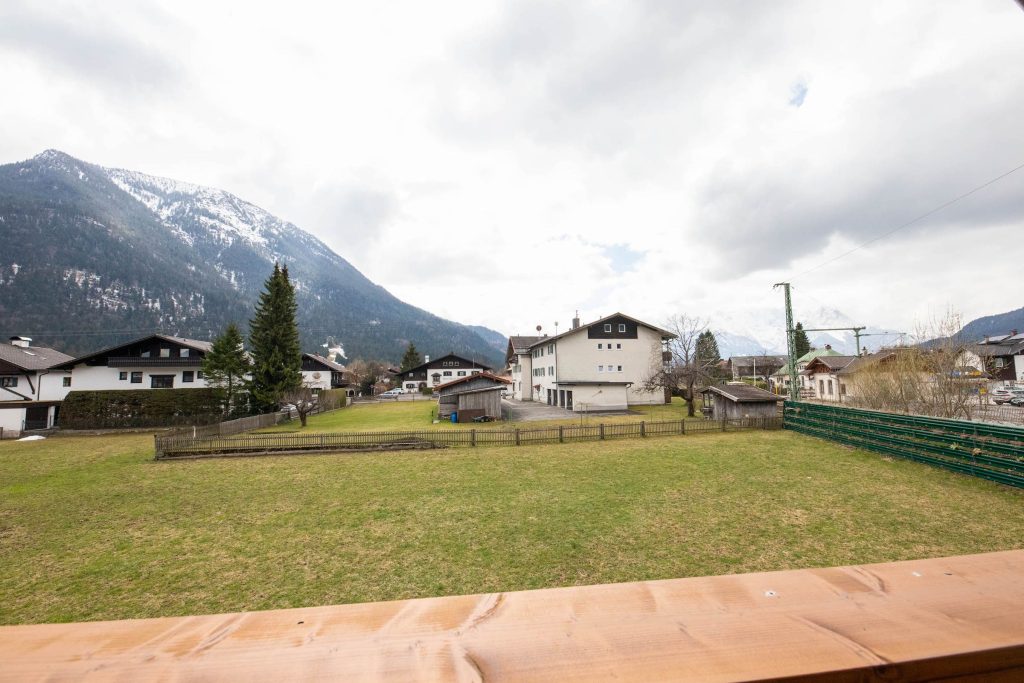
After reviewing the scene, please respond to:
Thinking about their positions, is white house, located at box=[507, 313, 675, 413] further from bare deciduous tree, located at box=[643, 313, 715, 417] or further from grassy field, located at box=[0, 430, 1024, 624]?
grassy field, located at box=[0, 430, 1024, 624]

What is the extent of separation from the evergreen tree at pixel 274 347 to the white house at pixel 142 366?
17.2 ft

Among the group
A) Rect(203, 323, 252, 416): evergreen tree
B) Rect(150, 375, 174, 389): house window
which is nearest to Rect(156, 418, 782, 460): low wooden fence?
Rect(203, 323, 252, 416): evergreen tree

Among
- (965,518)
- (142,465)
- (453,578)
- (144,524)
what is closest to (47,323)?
(142,465)

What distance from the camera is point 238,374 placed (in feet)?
119

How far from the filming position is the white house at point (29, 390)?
3192cm

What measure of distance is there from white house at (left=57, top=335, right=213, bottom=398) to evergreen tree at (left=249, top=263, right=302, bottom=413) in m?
5.24

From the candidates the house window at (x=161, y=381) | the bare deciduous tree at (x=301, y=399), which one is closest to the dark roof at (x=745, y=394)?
the bare deciduous tree at (x=301, y=399)

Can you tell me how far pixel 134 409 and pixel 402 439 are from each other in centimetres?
2657

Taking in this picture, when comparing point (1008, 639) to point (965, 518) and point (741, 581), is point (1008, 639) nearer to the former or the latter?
point (741, 581)

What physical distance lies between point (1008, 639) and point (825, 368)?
64.5m

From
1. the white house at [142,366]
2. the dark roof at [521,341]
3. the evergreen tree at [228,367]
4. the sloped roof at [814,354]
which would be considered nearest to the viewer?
the evergreen tree at [228,367]

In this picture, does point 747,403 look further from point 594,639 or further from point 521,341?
point 521,341

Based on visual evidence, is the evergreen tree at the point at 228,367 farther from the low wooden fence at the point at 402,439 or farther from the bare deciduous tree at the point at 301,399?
the low wooden fence at the point at 402,439

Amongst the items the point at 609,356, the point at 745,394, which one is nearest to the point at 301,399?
the point at 609,356
